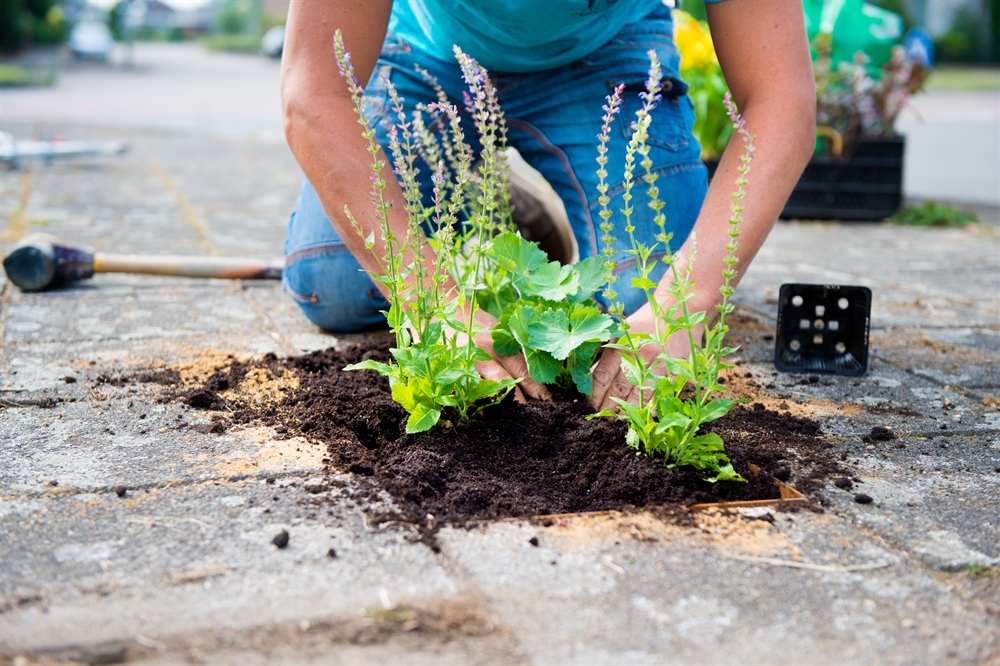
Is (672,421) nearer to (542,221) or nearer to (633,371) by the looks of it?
(633,371)

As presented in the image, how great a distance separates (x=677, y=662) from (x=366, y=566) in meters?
0.47

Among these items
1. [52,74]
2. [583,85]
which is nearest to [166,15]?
[52,74]

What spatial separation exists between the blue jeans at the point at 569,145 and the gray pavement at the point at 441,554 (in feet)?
0.97

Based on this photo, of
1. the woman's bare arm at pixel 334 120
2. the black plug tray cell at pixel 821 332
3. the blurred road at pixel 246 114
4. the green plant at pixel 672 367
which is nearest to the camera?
the green plant at pixel 672 367

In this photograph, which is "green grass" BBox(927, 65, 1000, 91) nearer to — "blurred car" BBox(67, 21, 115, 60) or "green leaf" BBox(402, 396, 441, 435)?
"green leaf" BBox(402, 396, 441, 435)

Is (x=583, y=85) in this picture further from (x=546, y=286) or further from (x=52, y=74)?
(x=52, y=74)

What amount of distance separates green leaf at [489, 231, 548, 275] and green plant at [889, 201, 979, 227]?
3.94m

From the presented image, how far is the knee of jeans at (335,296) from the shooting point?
264cm

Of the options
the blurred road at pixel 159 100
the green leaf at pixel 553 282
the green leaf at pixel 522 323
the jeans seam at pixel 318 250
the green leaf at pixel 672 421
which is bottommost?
the blurred road at pixel 159 100

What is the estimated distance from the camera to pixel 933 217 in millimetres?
5066

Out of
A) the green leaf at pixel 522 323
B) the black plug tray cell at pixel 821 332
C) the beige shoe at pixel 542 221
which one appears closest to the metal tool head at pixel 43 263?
the beige shoe at pixel 542 221

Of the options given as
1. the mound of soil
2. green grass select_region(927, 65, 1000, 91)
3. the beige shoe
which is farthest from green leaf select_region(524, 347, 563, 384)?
green grass select_region(927, 65, 1000, 91)

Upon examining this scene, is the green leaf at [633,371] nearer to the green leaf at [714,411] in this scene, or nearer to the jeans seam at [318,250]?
the green leaf at [714,411]

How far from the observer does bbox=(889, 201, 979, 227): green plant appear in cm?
506
